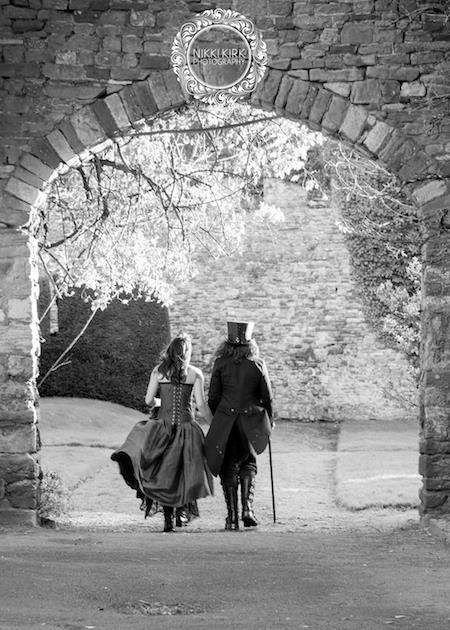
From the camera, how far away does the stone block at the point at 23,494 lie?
27.2ft

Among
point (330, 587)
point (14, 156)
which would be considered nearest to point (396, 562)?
point (330, 587)

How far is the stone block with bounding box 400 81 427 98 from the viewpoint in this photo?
27.4 ft

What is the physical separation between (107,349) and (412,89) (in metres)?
10.8

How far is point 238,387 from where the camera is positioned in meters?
8.71

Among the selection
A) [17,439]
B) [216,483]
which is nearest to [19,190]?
[17,439]

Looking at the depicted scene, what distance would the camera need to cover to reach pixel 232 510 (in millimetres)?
8523

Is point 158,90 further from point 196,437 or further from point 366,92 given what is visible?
point 196,437

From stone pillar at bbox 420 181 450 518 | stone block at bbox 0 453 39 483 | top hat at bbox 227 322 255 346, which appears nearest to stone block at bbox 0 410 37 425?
stone block at bbox 0 453 39 483

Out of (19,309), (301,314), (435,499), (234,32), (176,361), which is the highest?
(234,32)

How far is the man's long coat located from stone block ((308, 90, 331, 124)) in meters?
1.88

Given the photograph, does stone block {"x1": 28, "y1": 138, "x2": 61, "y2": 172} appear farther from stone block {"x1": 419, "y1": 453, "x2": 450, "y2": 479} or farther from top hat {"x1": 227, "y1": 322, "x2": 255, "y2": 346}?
stone block {"x1": 419, "y1": 453, "x2": 450, "y2": 479}

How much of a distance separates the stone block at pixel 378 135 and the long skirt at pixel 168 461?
96.2 inches

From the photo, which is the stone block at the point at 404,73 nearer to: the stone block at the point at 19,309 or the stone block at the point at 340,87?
the stone block at the point at 340,87

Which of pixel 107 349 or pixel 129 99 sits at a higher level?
pixel 129 99
